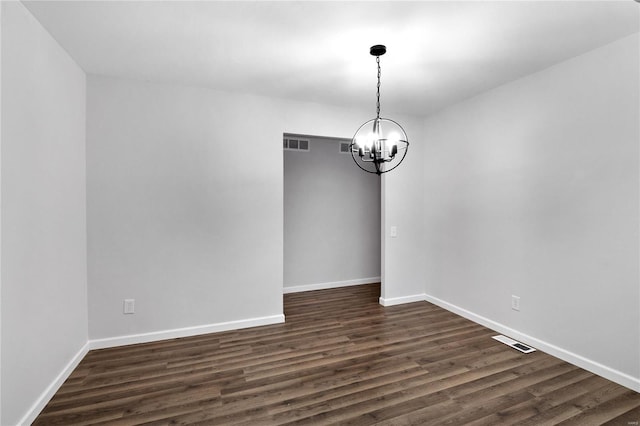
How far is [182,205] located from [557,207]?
365 centimetres

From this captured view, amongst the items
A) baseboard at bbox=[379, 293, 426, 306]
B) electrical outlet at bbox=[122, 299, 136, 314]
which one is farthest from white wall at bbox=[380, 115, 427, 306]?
electrical outlet at bbox=[122, 299, 136, 314]

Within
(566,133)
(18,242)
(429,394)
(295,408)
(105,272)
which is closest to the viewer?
(18,242)

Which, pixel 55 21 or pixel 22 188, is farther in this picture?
pixel 55 21

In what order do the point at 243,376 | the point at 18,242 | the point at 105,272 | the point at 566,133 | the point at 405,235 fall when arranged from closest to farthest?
the point at 18,242 < the point at 243,376 < the point at 566,133 < the point at 105,272 < the point at 405,235

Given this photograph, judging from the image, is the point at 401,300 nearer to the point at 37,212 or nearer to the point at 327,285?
the point at 327,285

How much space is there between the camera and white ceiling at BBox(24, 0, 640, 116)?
201 cm

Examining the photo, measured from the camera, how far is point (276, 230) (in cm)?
368

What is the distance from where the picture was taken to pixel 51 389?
7.29ft

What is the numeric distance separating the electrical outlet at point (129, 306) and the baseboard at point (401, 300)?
3.02 meters

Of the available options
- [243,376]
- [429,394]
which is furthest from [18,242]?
[429,394]

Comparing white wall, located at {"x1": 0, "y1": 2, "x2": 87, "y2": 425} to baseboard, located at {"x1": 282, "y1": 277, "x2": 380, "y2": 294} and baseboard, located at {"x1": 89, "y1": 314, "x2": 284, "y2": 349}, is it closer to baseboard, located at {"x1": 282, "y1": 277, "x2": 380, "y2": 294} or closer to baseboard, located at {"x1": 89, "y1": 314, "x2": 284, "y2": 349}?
baseboard, located at {"x1": 89, "y1": 314, "x2": 284, "y2": 349}

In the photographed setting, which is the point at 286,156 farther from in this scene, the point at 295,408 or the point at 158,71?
the point at 295,408

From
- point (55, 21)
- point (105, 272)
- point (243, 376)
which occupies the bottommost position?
point (243, 376)

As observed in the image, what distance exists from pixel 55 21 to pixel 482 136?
157 inches
